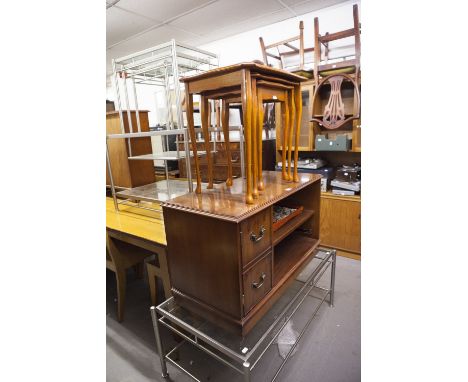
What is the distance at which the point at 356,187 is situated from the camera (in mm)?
2514

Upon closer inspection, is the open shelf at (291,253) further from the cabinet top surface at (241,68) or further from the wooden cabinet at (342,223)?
the wooden cabinet at (342,223)

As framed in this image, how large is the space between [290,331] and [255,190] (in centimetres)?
119

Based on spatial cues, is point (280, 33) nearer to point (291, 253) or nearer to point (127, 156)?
point (127, 156)

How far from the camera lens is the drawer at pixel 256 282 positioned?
39.4 inches

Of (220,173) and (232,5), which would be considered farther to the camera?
(220,173)

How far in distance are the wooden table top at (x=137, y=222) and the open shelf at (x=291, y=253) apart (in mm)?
630

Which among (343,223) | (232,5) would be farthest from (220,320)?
(232,5)

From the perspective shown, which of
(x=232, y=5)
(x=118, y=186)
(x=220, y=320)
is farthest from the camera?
(x=232, y=5)

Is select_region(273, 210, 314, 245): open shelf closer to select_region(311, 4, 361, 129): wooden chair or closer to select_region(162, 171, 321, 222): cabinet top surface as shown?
select_region(162, 171, 321, 222): cabinet top surface

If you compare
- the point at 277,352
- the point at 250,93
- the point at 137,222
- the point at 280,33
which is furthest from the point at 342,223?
the point at 280,33

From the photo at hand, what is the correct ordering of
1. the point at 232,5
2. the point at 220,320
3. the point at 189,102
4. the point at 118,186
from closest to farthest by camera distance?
1. the point at 220,320
2. the point at 189,102
3. the point at 118,186
4. the point at 232,5

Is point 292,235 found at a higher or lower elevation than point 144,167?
lower

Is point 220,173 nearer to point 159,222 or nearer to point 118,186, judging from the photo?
point 118,186

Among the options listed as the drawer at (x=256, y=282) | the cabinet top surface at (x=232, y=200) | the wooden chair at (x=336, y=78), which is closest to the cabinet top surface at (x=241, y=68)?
the cabinet top surface at (x=232, y=200)
